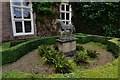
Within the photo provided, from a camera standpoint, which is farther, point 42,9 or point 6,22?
point 42,9

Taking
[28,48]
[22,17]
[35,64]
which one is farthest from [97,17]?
[35,64]

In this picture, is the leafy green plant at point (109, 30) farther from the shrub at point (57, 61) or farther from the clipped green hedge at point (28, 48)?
the shrub at point (57, 61)

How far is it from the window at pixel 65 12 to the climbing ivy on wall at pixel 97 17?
0.53m

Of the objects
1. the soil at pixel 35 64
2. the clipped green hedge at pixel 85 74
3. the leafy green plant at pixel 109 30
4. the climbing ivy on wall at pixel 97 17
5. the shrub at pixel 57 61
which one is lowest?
the soil at pixel 35 64

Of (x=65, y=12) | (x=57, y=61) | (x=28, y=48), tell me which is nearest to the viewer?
(x=57, y=61)

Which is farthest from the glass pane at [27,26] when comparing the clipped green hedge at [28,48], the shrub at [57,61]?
the shrub at [57,61]

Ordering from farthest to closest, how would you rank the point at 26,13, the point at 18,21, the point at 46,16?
the point at 46,16 < the point at 26,13 < the point at 18,21

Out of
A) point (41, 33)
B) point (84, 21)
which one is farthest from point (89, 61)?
point (84, 21)

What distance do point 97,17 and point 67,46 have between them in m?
5.53

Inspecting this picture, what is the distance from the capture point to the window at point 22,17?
7.57 m

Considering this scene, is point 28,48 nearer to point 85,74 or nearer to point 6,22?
point 6,22

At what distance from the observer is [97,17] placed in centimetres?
1097

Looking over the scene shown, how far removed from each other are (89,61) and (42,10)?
454 centimetres

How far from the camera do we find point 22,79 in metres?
2.90
